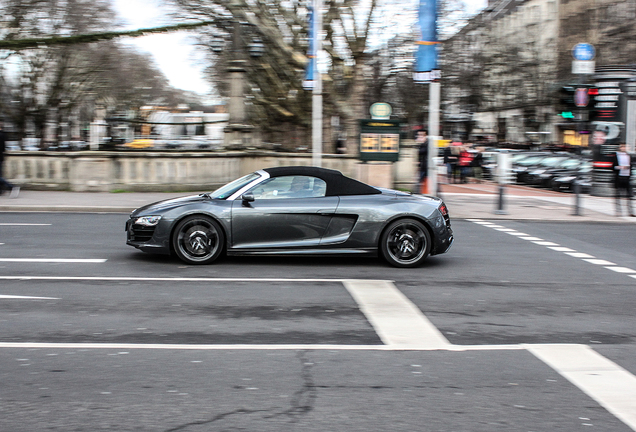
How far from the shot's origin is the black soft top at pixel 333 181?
9359 mm

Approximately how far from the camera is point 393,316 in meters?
6.63

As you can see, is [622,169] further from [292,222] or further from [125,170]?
[125,170]

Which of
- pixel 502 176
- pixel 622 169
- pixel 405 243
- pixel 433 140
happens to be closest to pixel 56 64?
pixel 433 140

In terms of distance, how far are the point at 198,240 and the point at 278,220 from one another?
1.03 meters

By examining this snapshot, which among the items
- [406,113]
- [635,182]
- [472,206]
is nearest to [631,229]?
[472,206]

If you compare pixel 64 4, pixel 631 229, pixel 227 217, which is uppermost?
pixel 64 4

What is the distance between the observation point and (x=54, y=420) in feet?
13.0

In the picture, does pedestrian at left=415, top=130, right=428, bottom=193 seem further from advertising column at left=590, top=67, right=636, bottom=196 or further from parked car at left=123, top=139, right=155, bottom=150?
parked car at left=123, top=139, right=155, bottom=150

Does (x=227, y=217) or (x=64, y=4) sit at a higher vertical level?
(x=64, y=4)

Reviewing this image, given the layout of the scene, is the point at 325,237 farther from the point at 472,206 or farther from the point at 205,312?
the point at 472,206

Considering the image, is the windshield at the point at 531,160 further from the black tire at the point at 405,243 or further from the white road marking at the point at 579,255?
the black tire at the point at 405,243

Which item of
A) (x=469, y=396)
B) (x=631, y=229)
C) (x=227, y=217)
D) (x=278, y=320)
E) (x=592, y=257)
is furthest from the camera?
(x=631, y=229)

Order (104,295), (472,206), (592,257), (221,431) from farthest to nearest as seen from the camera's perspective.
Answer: (472,206)
(592,257)
(104,295)
(221,431)

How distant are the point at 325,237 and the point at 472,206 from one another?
35.3 ft
